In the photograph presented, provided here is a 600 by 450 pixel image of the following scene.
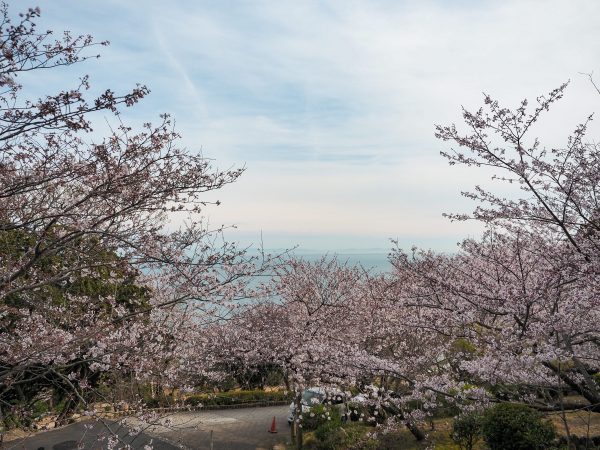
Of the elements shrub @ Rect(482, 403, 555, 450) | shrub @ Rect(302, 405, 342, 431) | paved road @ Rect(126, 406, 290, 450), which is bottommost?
paved road @ Rect(126, 406, 290, 450)

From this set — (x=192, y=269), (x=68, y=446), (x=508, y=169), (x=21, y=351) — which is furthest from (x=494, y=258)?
(x=68, y=446)

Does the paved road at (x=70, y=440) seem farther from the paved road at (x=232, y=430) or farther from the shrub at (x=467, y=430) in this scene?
the shrub at (x=467, y=430)

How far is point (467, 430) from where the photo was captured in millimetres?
10430

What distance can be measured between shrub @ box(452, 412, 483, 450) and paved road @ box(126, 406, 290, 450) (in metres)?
6.07

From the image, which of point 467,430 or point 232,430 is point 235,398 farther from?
point 467,430

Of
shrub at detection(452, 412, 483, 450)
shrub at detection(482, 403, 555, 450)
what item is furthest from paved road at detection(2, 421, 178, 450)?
shrub at detection(482, 403, 555, 450)

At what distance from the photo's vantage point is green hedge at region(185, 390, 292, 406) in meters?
20.2

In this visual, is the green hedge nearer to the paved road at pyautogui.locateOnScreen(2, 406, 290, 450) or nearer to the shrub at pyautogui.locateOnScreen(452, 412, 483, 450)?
the paved road at pyautogui.locateOnScreen(2, 406, 290, 450)

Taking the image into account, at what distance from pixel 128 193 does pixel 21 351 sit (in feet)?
7.13

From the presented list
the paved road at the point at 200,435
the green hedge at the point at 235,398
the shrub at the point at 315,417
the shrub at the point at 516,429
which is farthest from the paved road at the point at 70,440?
the shrub at the point at 516,429

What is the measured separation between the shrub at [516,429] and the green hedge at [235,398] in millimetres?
12446

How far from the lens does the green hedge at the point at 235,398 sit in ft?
66.3

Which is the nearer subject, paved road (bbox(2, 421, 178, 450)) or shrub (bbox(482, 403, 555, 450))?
shrub (bbox(482, 403, 555, 450))

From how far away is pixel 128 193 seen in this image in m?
5.43
